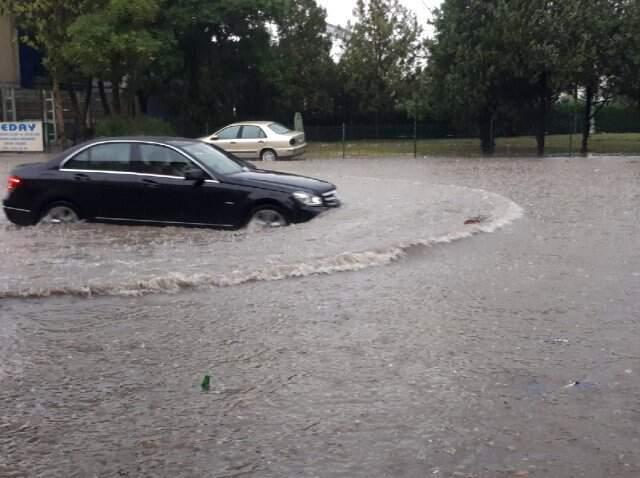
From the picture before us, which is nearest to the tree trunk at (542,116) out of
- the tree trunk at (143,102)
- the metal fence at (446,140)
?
the metal fence at (446,140)

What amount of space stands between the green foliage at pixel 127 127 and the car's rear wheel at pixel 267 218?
2101 centimetres

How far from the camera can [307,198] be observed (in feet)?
36.6

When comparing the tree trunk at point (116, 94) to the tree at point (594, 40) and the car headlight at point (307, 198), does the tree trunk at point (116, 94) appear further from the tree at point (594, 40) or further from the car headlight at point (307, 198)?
the car headlight at point (307, 198)

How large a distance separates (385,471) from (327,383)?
1295mm

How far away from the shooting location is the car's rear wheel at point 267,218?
11.0m

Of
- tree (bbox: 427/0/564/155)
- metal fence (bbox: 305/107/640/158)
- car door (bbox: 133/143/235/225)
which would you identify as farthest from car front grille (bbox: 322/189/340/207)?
tree (bbox: 427/0/564/155)

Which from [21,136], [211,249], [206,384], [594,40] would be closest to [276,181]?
[211,249]

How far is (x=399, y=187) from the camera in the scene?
663 inches

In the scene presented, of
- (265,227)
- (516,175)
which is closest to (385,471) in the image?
(265,227)

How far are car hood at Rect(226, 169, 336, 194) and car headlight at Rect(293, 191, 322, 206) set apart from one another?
0.11 m

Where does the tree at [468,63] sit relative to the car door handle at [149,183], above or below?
above

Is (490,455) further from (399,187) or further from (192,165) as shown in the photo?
(399,187)

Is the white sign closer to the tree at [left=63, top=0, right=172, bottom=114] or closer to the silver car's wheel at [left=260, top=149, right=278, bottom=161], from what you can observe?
the tree at [left=63, top=0, right=172, bottom=114]

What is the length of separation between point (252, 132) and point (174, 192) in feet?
52.0
